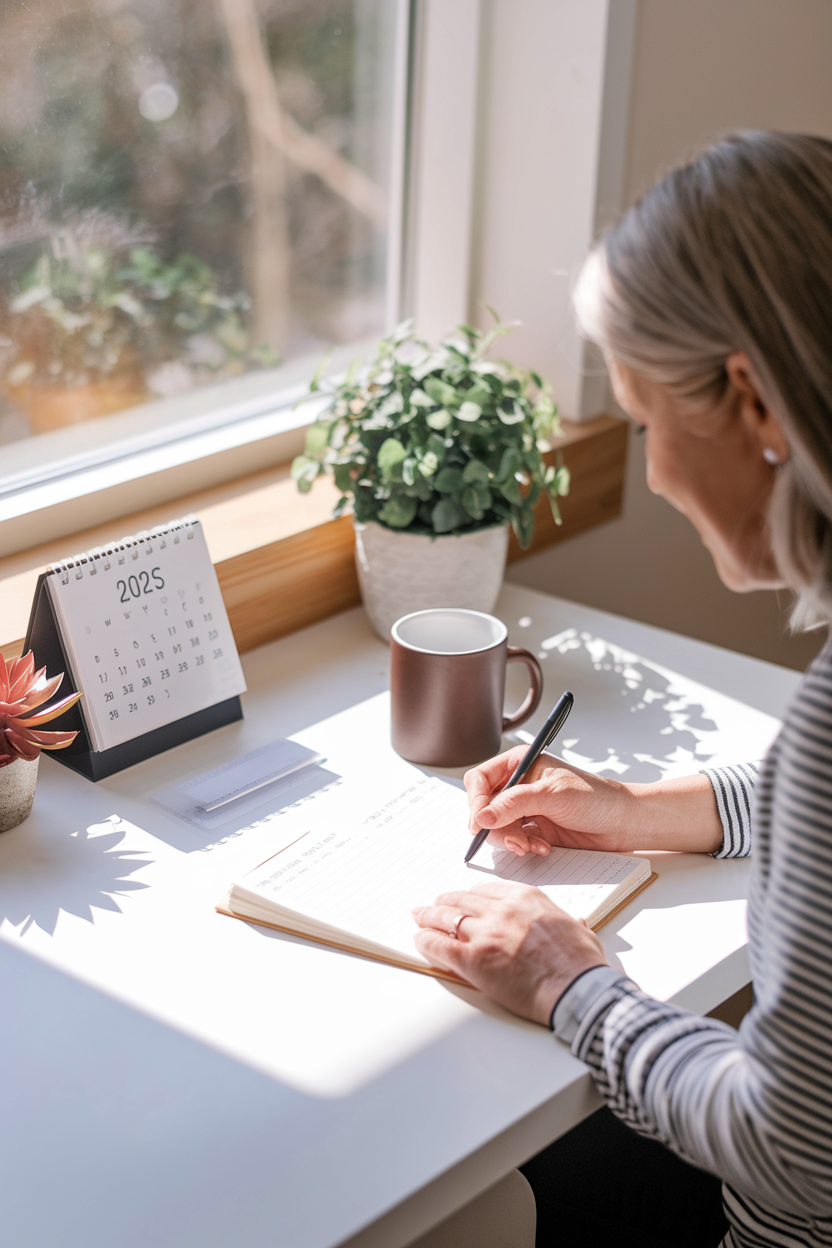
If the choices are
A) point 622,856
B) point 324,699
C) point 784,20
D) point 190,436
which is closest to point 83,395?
point 190,436

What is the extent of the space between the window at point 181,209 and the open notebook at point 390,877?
2.09 feet

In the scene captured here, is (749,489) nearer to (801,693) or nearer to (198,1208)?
(801,693)

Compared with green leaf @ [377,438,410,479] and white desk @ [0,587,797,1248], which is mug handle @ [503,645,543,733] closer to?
white desk @ [0,587,797,1248]

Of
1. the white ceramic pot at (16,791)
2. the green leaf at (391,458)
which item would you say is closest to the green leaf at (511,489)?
the green leaf at (391,458)

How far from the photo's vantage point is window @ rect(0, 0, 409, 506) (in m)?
1.22

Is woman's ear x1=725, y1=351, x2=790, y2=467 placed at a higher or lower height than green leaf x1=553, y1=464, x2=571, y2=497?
higher

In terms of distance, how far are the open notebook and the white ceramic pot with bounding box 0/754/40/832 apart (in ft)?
0.69

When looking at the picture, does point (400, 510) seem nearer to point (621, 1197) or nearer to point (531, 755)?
point (531, 755)

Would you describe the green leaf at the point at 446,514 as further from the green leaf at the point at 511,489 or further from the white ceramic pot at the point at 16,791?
the white ceramic pot at the point at 16,791

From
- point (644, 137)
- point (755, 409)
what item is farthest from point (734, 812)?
point (644, 137)

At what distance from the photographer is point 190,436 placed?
1.46 meters

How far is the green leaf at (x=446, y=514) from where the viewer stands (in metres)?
1.17

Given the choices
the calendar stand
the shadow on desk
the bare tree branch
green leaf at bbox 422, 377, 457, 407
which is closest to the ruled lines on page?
the shadow on desk

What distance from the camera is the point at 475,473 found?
1.15 m
